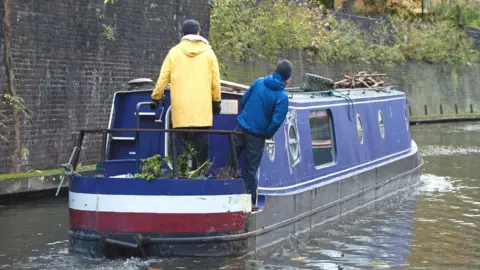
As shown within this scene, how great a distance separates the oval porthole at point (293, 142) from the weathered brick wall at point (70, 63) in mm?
5374

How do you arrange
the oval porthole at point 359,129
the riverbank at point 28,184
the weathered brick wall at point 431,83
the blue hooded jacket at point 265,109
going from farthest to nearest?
the weathered brick wall at point 431,83 < the riverbank at point 28,184 < the oval porthole at point 359,129 < the blue hooded jacket at point 265,109

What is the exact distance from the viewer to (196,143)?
9.67 metres

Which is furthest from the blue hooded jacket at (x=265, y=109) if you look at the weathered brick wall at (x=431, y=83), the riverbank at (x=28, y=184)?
the weathered brick wall at (x=431, y=83)

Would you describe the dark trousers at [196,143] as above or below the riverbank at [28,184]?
above

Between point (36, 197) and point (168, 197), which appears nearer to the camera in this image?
point (168, 197)

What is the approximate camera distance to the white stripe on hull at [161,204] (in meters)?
9.17

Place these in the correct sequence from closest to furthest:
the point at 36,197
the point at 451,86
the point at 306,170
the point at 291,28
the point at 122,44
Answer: the point at 306,170
the point at 36,197
the point at 122,44
the point at 291,28
the point at 451,86

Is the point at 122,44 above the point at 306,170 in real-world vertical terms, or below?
above

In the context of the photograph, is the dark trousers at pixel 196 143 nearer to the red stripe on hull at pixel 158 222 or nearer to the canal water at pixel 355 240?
the red stripe on hull at pixel 158 222

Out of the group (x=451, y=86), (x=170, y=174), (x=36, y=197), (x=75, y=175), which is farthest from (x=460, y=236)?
(x=451, y=86)

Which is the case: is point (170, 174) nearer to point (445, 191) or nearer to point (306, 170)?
point (306, 170)

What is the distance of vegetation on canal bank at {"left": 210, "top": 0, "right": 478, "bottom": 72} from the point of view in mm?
27141

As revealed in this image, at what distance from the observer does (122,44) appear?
18.0 m

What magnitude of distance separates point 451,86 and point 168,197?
3668 cm
